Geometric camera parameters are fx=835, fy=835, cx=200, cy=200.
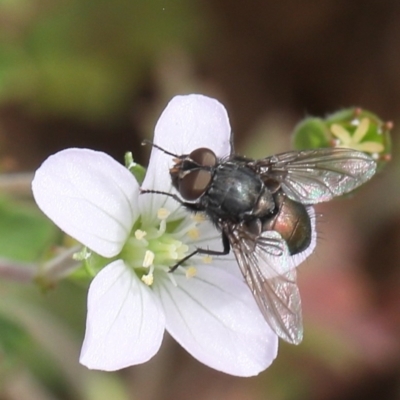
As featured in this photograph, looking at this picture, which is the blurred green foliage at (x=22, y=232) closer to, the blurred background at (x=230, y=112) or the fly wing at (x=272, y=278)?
the blurred background at (x=230, y=112)

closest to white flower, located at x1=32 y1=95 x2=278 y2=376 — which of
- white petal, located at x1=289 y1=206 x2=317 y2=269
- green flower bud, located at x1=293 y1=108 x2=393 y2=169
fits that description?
white petal, located at x1=289 y1=206 x2=317 y2=269

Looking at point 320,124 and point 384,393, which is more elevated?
point 320,124

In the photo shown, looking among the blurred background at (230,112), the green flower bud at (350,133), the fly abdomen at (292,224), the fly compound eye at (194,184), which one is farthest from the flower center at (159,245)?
the blurred background at (230,112)

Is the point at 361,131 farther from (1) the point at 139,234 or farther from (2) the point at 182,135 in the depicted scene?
(1) the point at 139,234

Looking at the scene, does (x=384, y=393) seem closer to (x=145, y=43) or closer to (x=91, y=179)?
(x=145, y=43)

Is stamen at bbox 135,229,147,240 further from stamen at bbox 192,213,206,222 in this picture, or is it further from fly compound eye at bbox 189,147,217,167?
fly compound eye at bbox 189,147,217,167

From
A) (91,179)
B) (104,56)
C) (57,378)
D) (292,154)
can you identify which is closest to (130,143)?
(104,56)
